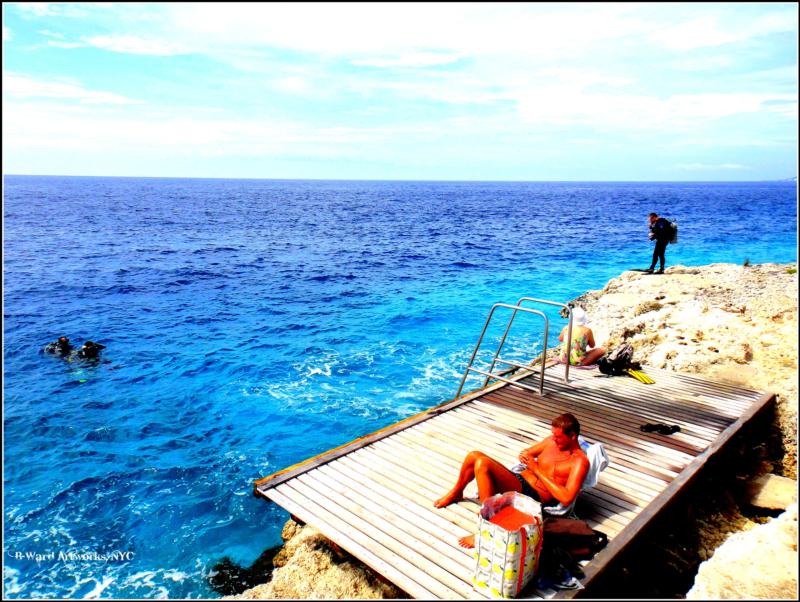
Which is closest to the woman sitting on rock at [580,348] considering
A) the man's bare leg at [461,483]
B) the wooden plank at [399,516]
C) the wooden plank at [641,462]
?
the wooden plank at [641,462]

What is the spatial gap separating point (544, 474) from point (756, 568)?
2292mm

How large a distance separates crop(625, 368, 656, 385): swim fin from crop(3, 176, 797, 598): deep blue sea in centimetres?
532

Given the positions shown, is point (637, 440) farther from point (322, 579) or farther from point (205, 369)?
point (205, 369)

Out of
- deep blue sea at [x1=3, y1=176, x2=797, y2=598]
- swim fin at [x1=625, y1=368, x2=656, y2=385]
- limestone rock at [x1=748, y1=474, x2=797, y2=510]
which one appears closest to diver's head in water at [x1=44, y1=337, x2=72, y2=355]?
deep blue sea at [x1=3, y1=176, x2=797, y2=598]

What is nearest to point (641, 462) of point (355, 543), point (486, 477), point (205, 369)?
point (486, 477)

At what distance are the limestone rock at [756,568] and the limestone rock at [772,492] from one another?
7.40ft

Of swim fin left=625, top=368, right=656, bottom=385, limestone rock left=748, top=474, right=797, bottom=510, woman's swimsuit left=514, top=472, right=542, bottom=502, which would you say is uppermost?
woman's swimsuit left=514, top=472, right=542, bottom=502

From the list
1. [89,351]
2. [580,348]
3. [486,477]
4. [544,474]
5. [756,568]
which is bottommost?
[89,351]

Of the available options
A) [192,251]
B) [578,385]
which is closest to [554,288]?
[578,385]

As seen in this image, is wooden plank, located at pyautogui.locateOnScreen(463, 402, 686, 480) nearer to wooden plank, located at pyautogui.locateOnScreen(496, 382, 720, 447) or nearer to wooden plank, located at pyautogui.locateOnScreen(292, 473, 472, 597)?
wooden plank, located at pyautogui.locateOnScreen(496, 382, 720, 447)

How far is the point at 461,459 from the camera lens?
7.73m

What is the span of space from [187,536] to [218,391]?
650cm

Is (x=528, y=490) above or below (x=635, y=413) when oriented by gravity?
above

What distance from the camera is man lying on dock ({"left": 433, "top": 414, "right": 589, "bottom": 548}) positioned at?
5.95 meters
